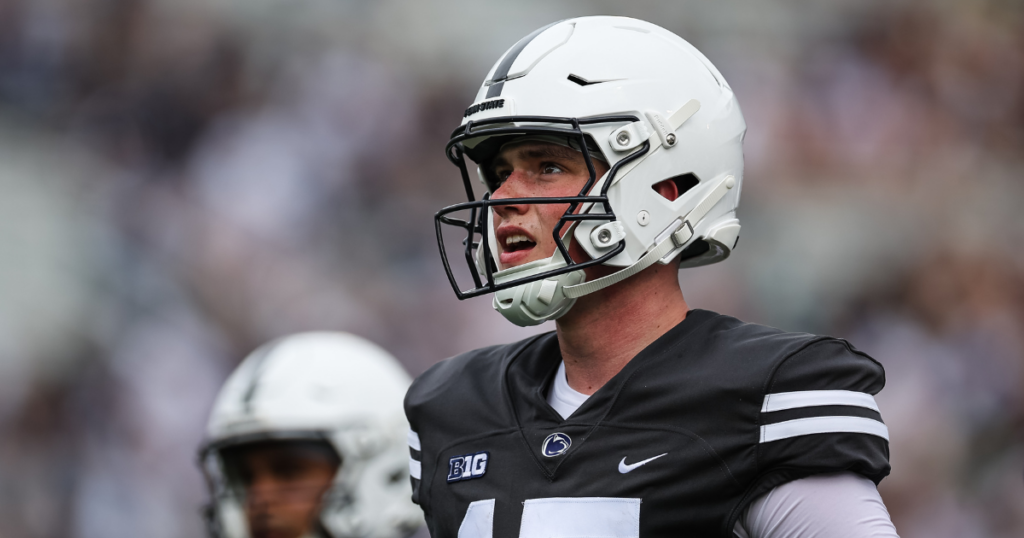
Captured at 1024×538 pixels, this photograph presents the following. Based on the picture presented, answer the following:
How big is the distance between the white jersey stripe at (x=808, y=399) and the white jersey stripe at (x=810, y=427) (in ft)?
0.07

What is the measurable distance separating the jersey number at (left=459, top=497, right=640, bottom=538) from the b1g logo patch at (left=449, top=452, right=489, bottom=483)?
105mm

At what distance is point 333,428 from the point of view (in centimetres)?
268

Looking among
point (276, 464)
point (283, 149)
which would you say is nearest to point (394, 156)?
point (283, 149)

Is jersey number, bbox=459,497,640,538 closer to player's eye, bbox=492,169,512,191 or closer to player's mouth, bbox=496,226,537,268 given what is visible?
player's mouth, bbox=496,226,537,268

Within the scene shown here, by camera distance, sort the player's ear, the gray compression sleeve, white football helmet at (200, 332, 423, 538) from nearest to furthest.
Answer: the gray compression sleeve < the player's ear < white football helmet at (200, 332, 423, 538)

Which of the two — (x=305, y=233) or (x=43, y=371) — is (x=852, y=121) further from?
(x=43, y=371)

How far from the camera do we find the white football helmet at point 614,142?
1.57 m

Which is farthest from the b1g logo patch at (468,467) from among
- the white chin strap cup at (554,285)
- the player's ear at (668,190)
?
the player's ear at (668,190)

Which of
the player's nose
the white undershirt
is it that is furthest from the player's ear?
the white undershirt

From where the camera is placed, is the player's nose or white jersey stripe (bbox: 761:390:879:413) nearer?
white jersey stripe (bbox: 761:390:879:413)

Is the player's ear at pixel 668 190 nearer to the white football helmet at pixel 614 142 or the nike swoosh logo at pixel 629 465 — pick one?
the white football helmet at pixel 614 142

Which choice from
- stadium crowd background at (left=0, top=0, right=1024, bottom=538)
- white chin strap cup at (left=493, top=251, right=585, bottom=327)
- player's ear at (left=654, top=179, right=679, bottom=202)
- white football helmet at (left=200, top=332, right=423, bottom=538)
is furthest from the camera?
stadium crowd background at (left=0, top=0, right=1024, bottom=538)

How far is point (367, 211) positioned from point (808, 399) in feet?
11.2

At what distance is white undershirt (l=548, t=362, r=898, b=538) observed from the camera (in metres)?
1.32
